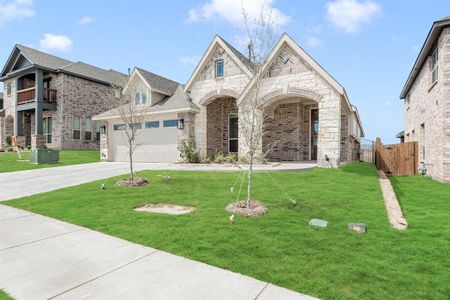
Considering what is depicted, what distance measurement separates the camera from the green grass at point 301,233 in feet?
11.5

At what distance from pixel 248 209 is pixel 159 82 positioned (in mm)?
17218

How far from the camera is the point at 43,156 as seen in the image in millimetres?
18297

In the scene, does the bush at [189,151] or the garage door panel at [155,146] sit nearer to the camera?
the bush at [189,151]

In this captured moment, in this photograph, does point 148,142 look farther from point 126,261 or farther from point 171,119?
point 126,261

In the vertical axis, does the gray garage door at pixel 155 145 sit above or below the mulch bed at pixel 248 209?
above

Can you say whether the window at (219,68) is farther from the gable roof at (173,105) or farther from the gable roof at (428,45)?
the gable roof at (428,45)

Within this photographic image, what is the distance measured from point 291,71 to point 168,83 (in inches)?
444

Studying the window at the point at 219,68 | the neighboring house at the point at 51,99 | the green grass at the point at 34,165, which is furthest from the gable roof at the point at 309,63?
the neighboring house at the point at 51,99

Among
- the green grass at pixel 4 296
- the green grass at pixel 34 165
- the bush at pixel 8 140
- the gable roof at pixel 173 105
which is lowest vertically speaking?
the green grass at pixel 4 296

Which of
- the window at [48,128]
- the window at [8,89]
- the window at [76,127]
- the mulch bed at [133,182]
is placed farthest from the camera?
the window at [8,89]

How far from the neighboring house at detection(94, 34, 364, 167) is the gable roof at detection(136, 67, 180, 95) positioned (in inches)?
3.5

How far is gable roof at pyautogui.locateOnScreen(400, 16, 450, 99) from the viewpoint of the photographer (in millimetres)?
10854

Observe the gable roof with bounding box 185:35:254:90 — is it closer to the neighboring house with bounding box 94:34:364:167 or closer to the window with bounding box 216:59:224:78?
Result: the neighboring house with bounding box 94:34:364:167

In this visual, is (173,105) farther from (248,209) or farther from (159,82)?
(248,209)
